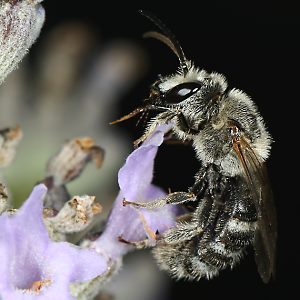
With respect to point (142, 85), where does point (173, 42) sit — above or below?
below

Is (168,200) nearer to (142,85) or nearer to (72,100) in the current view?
→ (72,100)

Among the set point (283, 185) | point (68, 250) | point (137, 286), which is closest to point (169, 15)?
point (283, 185)

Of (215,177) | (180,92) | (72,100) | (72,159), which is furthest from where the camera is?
(72,100)

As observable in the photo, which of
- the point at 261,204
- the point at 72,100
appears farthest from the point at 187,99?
the point at 72,100

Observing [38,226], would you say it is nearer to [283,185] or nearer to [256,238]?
[256,238]

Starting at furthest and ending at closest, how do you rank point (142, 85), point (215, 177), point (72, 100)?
point (142, 85), point (72, 100), point (215, 177)

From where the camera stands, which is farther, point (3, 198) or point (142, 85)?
point (142, 85)

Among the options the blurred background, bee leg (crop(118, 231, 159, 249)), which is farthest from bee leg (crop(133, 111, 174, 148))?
the blurred background
